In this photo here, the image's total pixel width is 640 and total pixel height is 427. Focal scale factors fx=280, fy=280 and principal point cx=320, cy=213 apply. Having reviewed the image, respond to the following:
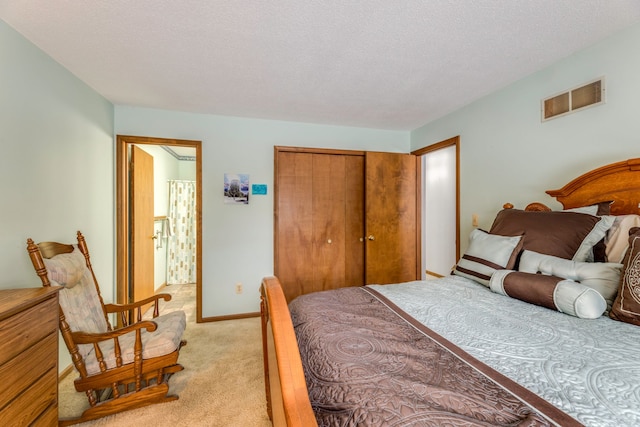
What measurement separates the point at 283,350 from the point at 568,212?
6.41 ft

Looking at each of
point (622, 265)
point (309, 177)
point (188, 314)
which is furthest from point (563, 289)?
point (188, 314)

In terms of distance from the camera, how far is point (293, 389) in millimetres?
677

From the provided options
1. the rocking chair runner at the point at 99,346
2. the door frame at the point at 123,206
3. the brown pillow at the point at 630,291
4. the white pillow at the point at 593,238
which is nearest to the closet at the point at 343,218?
the door frame at the point at 123,206

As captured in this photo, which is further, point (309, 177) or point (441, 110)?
point (309, 177)

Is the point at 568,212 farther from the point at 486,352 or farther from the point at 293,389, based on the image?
the point at 293,389

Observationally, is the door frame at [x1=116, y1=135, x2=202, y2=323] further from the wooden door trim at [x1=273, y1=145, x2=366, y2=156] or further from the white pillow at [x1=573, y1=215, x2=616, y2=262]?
the white pillow at [x1=573, y1=215, x2=616, y2=262]

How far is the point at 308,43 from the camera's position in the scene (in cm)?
186

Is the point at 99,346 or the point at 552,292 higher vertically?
the point at 552,292

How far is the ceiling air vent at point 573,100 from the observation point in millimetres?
1903

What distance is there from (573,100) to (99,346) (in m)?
3.67

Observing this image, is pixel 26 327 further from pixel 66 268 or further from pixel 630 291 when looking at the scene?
pixel 630 291

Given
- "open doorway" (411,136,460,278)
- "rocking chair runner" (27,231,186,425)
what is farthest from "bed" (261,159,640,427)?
"open doorway" (411,136,460,278)

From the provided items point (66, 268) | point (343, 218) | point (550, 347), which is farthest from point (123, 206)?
point (550, 347)

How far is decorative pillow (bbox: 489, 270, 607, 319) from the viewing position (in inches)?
50.6
